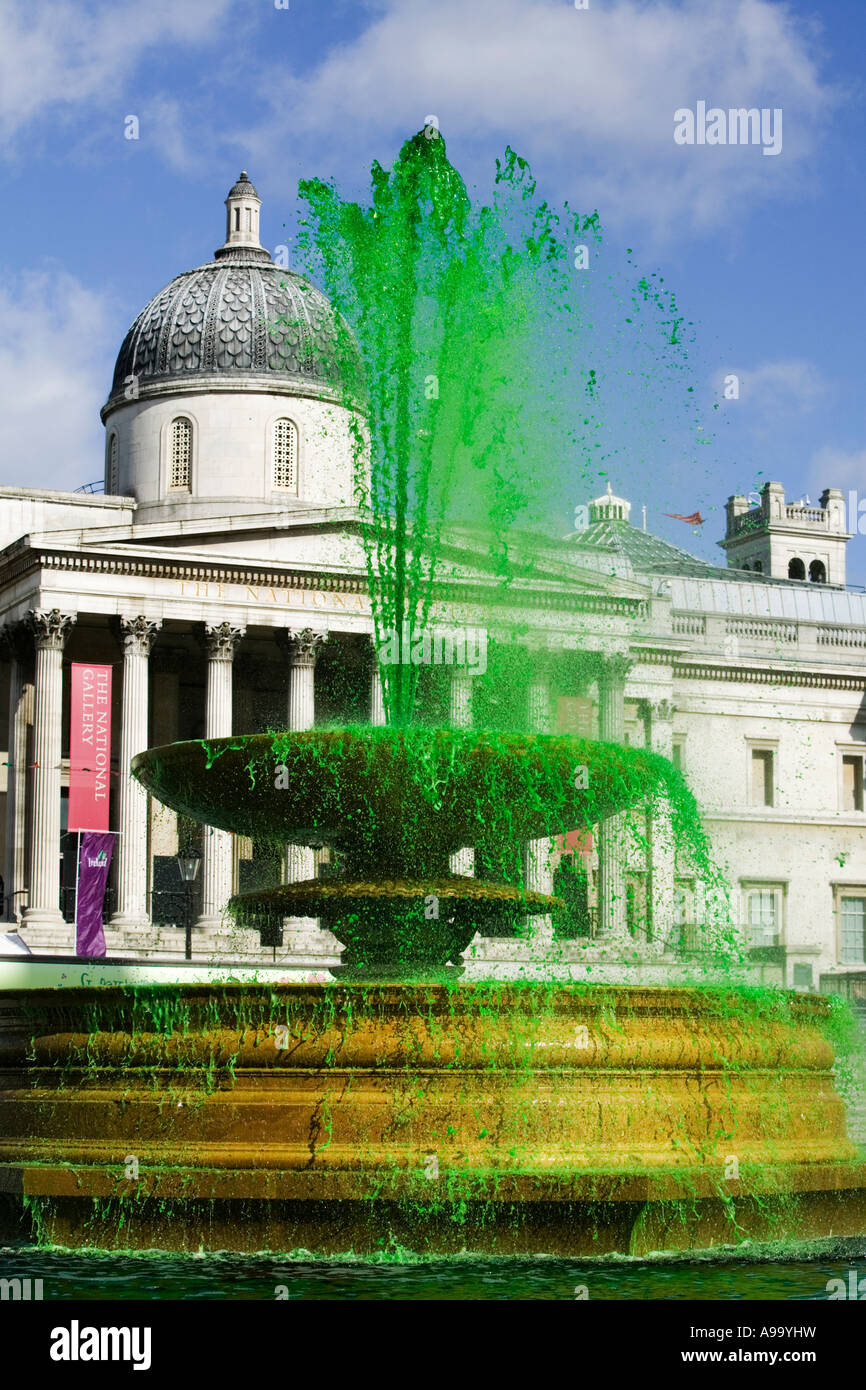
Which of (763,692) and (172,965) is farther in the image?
(763,692)

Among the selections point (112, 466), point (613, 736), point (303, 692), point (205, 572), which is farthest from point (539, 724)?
point (112, 466)

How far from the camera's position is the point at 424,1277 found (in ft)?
31.4

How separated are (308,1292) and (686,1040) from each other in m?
2.78

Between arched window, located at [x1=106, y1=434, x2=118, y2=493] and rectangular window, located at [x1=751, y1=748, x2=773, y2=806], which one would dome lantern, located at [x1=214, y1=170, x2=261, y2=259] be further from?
rectangular window, located at [x1=751, y1=748, x2=773, y2=806]

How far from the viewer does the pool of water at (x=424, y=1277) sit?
909cm

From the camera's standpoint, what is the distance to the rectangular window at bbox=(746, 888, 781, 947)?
5344cm

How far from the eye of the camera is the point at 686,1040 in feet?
35.9

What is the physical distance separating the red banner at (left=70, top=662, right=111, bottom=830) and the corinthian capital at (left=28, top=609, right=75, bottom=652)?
81.8 inches

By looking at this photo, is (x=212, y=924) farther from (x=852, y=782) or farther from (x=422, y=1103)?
(x=422, y=1103)

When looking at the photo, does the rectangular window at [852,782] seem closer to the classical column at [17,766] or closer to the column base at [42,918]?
the classical column at [17,766]

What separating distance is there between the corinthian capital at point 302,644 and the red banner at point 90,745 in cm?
531

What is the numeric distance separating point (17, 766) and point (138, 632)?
154 inches
